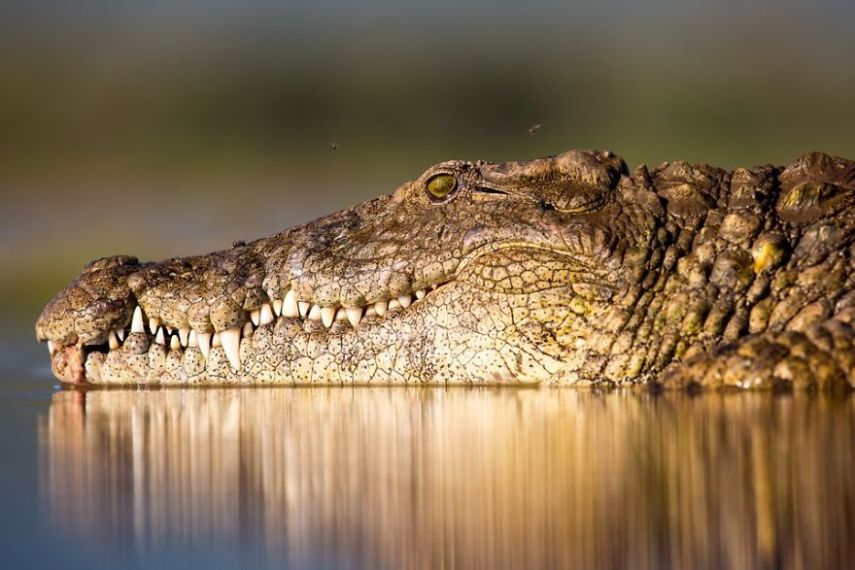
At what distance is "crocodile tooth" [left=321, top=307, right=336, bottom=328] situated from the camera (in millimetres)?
8414

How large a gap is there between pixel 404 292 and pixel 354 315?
0.35 metres

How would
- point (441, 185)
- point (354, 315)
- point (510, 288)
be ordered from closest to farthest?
point (510, 288)
point (354, 315)
point (441, 185)

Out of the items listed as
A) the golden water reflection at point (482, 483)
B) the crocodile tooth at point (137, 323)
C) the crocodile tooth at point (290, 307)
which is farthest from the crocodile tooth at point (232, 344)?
the golden water reflection at point (482, 483)

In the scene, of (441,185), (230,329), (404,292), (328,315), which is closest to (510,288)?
(404,292)

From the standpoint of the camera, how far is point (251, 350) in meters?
8.55

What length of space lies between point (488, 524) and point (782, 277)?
15.0 ft

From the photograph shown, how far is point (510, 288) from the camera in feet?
26.4

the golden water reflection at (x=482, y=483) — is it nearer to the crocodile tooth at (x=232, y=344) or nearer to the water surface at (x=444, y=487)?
the water surface at (x=444, y=487)

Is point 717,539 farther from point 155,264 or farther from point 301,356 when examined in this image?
point 155,264

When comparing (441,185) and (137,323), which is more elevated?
(441,185)

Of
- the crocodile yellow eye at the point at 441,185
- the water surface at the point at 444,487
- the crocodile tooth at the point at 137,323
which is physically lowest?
the water surface at the point at 444,487

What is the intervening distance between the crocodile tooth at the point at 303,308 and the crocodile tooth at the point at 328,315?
0.34 ft

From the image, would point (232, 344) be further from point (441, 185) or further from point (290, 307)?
point (441, 185)

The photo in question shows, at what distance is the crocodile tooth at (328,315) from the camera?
8414 millimetres
